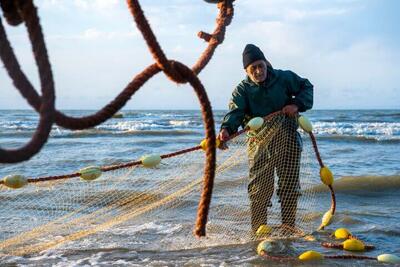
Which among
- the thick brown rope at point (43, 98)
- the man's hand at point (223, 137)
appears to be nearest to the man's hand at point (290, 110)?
the man's hand at point (223, 137)

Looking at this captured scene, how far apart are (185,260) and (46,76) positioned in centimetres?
355

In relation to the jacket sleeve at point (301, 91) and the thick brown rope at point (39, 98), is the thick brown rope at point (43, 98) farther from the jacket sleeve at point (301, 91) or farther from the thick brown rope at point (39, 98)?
the jacket sleeve at point (301, 91)

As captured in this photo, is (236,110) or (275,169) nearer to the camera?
(236,110)

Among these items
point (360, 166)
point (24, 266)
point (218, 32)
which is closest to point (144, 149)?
point (360, 166)

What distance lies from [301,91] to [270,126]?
0.46 m

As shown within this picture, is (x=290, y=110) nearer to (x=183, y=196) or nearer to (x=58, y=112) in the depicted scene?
(x=183, y=196)

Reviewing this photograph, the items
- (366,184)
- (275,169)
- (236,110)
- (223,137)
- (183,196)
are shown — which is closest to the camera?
(223,137)

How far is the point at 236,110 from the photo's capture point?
527 cm

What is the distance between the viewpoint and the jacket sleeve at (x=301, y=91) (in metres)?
5.26

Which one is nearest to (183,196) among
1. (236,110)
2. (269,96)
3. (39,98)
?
(236,110)

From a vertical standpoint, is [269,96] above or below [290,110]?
above

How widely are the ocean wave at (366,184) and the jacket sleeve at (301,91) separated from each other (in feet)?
9.82

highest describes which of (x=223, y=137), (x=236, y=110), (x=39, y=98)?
(x=39, y=98)

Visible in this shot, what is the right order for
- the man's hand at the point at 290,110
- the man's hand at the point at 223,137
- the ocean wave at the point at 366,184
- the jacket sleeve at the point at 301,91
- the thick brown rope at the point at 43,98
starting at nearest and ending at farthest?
the thick brown rope at the point at 43,98, the man's hand at the point at 223,137, the man's hand at the point at 290,110, the jacket sleeve at the point at 301,91, the ocean wave at the point at 366,184
